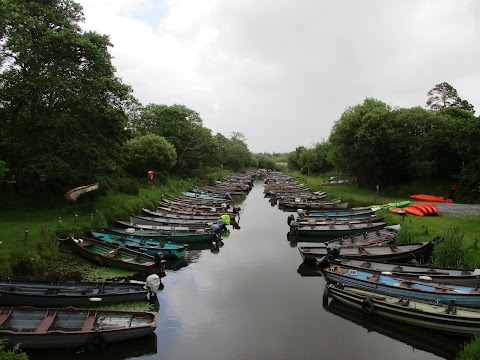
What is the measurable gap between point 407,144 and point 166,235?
3112cm

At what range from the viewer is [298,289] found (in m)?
18.4

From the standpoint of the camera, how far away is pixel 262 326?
47.1ft

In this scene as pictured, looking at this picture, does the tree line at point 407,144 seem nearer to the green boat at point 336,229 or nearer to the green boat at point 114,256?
the green boat at point 336,229

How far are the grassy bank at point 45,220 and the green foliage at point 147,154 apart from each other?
351 inches

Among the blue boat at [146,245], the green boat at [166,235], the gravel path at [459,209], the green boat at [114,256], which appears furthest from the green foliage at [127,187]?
the gravel path at [459,209]

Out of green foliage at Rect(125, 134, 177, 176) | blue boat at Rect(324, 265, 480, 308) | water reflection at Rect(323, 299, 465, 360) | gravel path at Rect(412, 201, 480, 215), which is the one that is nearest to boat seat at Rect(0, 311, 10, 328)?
water reflection at Rect(323, 299, 465, 360)

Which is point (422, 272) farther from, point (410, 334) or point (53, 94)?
point (53, 94)

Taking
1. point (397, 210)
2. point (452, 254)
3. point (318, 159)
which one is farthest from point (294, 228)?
point (318, 159)

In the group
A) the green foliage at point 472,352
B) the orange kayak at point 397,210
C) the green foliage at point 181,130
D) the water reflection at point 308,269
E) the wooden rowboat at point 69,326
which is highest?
the green foliage at point 181,130

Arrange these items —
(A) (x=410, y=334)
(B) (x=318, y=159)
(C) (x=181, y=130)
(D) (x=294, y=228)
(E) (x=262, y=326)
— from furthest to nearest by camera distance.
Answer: (B) (x=318, y=159)
(C) (x=181, y=130)
(D) (x=294, y=228)
(E) (x=262, y=326)
(A) (x=410, y=334)

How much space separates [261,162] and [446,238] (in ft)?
392

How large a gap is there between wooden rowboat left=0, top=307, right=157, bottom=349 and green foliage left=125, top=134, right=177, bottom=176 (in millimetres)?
33003

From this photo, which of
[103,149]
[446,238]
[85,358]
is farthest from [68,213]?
[446,238]

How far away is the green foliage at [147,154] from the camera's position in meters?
44.7
